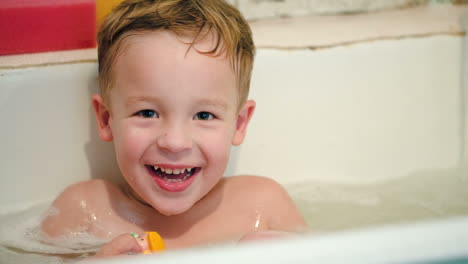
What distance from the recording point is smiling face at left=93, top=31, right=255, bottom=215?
94 centimetres

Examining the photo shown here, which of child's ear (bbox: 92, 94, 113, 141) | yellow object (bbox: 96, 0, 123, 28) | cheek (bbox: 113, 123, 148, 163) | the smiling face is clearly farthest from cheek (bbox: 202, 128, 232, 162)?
yellow object (bbox: 96, 0, 123, 28)

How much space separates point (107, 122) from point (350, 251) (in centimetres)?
65

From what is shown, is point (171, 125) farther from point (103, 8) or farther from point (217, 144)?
point (103, 8)

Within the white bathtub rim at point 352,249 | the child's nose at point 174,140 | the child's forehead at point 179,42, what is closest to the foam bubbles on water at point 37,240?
the child's nose at point 174,140

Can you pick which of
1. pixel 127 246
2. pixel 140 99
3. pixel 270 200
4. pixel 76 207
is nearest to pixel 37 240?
pixel 76 207

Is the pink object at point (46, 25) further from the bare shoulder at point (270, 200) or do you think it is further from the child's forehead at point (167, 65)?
the bare shoulder at point (270, 200)

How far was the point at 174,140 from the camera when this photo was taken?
0.93m

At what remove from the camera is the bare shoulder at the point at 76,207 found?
1.10m

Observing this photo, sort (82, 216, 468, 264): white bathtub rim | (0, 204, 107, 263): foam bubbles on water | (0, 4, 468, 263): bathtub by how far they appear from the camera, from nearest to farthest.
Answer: (82, 216, 468, 264): white bathtub rim, (0, 204, 107, 263): foam bubbles on water, (0, 4, 468, 263): bathtub

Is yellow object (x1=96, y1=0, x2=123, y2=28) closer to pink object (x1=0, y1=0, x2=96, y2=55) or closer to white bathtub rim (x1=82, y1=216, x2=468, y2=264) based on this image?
pink object (x1=0, y1=0, x2=96, y2=55)

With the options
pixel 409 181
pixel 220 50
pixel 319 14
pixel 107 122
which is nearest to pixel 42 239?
pixel 107 122

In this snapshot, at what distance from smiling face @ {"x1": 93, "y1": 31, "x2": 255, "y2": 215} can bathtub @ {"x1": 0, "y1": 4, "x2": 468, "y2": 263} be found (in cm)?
22

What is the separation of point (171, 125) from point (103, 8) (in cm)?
40

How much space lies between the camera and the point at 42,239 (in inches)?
42.8
